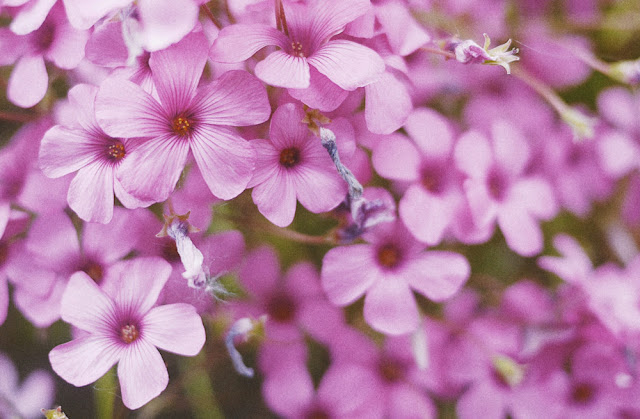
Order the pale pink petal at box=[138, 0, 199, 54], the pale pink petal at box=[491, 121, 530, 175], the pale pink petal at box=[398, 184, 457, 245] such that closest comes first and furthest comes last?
1. the pale pink petal at box=[138, 0, 199, 54]
2. the pale pink petal at box=[398, 184, 457, 245]
3. the pale pink petal at box=[491, 121, 530, 175]

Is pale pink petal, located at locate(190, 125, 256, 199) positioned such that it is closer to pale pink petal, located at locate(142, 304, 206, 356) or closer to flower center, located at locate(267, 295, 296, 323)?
pale pink petal, located at locate(142, 304, 206, 356)

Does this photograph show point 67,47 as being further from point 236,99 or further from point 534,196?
point 534,196

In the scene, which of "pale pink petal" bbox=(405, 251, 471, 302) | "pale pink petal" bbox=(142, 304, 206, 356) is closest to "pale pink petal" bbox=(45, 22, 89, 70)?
"pale pink petal" bbox=(142, 304, 206, 356)

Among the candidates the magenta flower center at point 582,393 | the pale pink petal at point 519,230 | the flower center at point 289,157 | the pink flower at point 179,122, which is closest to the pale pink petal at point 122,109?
the pink flower at point 179,122

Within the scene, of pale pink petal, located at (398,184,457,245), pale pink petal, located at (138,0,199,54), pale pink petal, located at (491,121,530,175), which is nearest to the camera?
pale pink petal, located at (138,0,199,54)

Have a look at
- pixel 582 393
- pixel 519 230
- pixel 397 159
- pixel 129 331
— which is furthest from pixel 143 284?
pixel 582 393
